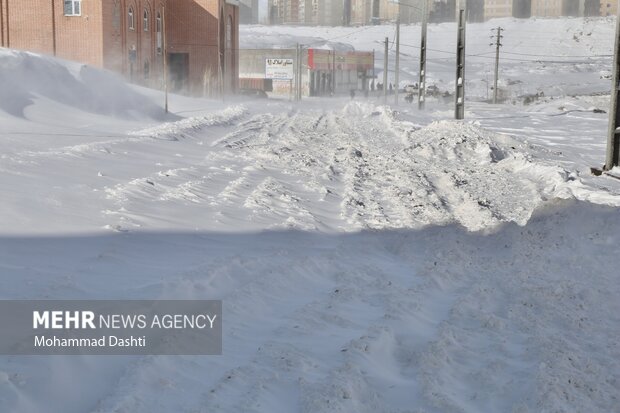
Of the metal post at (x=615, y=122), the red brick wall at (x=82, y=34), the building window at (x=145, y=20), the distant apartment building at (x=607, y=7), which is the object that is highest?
the distant apartment building at (x=607, y=7)

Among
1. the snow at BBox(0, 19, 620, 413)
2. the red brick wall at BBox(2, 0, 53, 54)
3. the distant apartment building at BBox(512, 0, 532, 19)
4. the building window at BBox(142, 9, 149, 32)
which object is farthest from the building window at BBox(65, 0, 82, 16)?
the distant apartment building at BBox(512, 0, 532, 19)

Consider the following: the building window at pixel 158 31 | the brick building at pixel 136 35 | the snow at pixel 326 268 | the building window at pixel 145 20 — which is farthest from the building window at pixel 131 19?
the snow at pixel 326 268

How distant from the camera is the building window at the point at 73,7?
45031mm

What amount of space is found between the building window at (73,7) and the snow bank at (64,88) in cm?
1266

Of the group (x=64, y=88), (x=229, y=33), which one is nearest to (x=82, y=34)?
(x=64, y=88)

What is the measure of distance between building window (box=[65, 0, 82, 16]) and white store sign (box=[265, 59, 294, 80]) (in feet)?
122

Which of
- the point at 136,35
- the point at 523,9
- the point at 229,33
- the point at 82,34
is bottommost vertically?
the point at 82,34

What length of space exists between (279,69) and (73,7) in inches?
1480

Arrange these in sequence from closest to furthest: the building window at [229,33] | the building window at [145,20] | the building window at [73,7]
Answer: the building window at [73,7] < the building window at [145,20] < the building window at [229,33]

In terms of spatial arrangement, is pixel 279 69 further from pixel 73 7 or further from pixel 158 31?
pixel 73 7

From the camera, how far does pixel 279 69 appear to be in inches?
3204

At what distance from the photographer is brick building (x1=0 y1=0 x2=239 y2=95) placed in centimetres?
4525

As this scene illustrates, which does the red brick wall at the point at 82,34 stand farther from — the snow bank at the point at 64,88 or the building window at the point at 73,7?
the snow bank at the point at 64,88

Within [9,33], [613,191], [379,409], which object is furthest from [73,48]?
[379,409]
